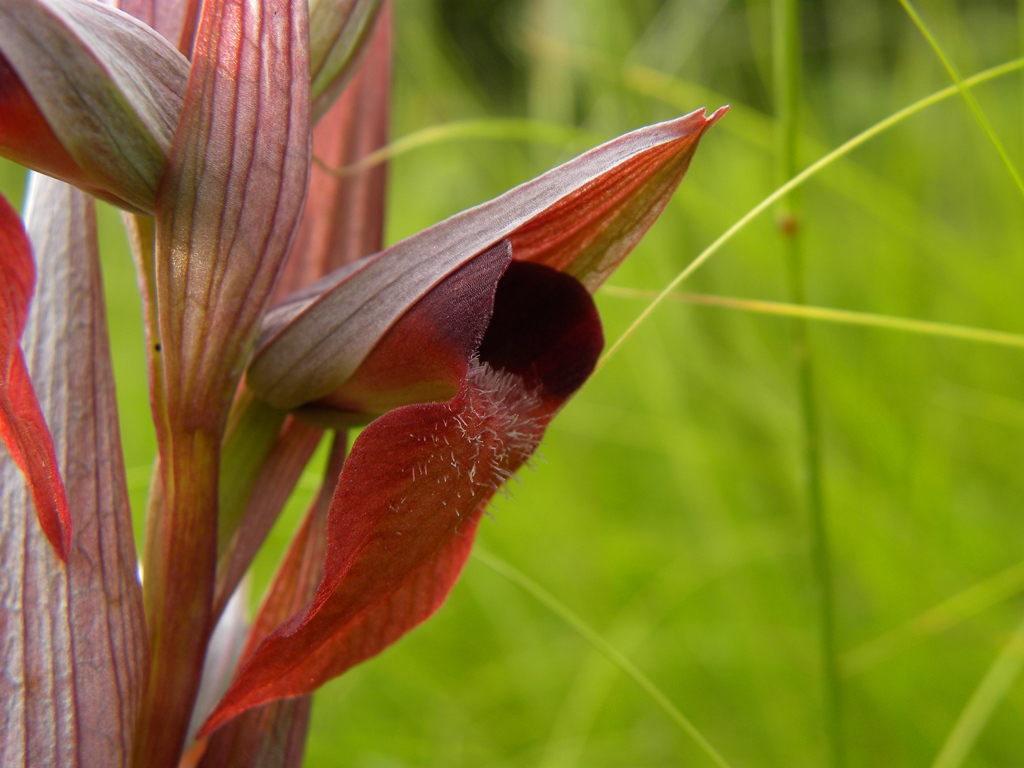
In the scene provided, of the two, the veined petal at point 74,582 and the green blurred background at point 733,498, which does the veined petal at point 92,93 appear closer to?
Answer: the veined petal at point 74,582

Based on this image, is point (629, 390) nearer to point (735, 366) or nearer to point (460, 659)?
point (735, 366)

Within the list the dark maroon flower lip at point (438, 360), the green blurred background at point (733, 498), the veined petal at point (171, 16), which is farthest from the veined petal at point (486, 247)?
the green blurred background at point (733, 498)

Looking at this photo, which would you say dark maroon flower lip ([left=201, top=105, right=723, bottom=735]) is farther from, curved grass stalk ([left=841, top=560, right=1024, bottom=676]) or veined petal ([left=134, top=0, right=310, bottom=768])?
curved grass stalk ([left=841, top=560, right=1024, bottom=676])

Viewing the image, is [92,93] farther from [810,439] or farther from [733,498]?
[733,498]

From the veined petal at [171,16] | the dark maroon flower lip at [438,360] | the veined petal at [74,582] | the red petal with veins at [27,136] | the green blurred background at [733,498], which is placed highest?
the veined petal at [171,16]

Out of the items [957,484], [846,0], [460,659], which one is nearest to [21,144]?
[460,659]

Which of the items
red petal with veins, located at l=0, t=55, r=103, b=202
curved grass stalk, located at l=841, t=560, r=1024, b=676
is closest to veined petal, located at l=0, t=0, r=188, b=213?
red petal with veins, located at l=0, t=55, r=103, b=202
